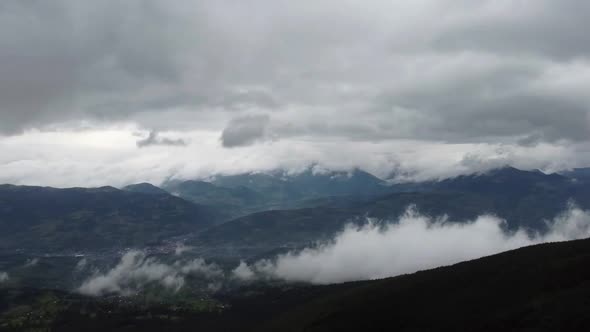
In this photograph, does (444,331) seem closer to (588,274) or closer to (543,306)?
(543,306)

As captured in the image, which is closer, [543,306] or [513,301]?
[543,306]

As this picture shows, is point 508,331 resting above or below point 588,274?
below

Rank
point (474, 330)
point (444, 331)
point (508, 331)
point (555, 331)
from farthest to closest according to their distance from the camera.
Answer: point (444, 331) → point (474, 330) → point (508, 331) → point (555, 331)

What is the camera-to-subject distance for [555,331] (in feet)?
478

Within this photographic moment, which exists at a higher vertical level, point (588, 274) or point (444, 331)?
point (588, 274)

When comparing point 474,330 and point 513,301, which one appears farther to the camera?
point 513,301

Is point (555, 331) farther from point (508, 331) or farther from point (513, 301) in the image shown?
point (513, 301)

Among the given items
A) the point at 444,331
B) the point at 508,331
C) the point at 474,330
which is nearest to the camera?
the point at 508,331

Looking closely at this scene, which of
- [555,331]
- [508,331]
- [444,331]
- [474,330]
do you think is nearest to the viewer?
[555,331]

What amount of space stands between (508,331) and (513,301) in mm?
37416

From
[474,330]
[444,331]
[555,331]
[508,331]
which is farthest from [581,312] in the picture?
[444,331]

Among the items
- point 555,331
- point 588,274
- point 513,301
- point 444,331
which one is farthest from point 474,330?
point 588,274

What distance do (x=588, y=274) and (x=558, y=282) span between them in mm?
11837

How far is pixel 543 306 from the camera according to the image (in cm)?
17350
